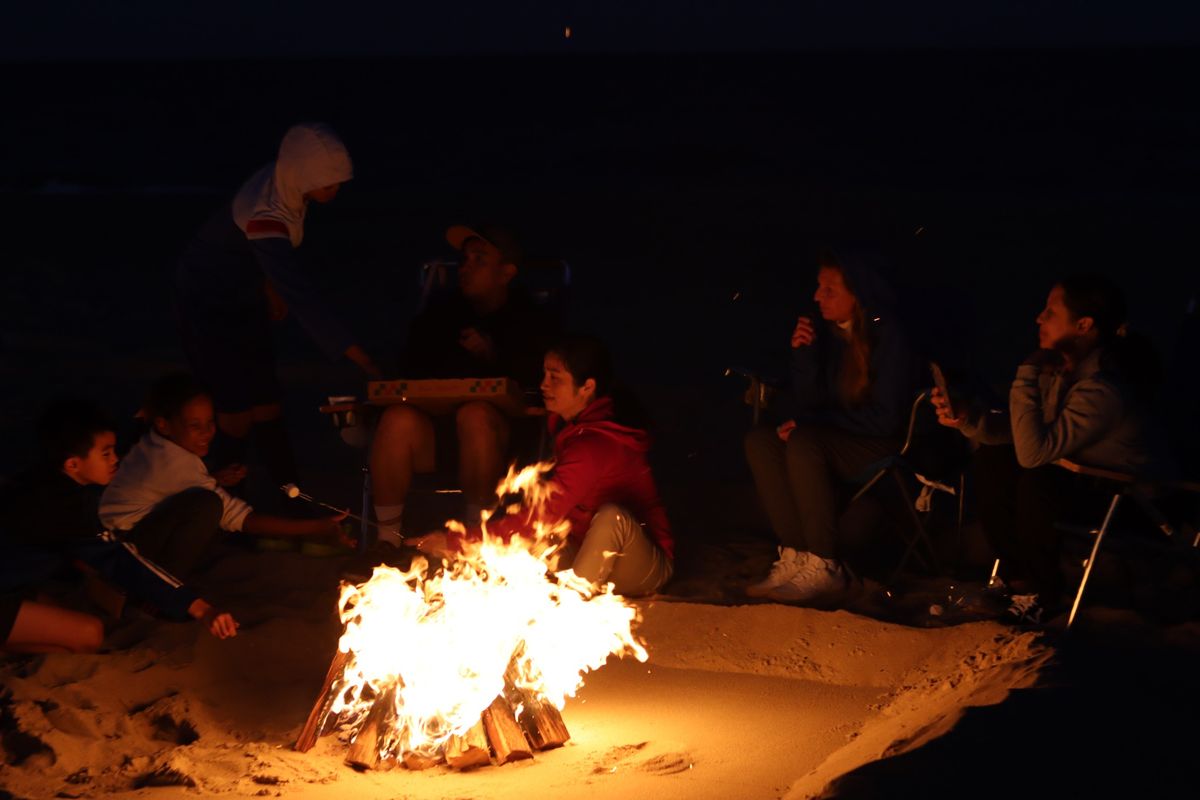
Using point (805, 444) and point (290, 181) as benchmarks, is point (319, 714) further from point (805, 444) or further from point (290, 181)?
point (290, 181)

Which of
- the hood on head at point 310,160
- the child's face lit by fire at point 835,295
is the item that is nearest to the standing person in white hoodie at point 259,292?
the hood on head at point 310,160

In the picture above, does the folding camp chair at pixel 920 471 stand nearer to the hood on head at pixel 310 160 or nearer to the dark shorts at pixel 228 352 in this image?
the hood on head at pixel 310 160

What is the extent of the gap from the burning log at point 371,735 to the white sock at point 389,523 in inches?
62.8

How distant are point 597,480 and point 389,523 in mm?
1001

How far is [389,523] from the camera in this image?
5543 millimetres

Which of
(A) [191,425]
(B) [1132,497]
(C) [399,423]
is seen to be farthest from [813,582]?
(A) [191,425]

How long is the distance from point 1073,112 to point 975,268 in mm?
30115

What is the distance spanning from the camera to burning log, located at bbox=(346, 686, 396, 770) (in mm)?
3789

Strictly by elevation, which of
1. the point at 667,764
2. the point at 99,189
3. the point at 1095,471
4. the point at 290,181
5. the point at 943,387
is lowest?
the point at 667,764

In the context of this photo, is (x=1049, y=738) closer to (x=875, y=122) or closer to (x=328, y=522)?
(x=328, y=522)

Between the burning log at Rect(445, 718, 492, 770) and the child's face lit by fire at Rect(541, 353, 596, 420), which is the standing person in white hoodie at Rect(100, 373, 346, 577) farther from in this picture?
the burning log at Rect(445, 718, 492, 770)

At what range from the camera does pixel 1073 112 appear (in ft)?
134

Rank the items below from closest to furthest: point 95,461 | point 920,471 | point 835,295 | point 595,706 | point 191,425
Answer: point 595,706
point 95,461
point 191,425
point 920,471
point 835,295

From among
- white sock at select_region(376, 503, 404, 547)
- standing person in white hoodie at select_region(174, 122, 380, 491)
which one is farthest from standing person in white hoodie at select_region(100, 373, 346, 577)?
standing person in white hoodie at select_region(174, 122, 380, 491)
